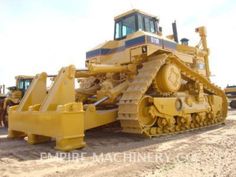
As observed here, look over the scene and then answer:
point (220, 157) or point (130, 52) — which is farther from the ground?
point (130, 52)

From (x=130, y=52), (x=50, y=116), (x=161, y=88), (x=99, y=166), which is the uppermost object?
(x=130, y=52)

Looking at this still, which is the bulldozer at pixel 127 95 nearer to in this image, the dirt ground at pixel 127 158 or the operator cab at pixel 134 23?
the operator cab at pixel 134 23

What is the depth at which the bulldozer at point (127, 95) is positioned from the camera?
19.8 ft

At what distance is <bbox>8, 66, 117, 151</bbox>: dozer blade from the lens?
5595mm

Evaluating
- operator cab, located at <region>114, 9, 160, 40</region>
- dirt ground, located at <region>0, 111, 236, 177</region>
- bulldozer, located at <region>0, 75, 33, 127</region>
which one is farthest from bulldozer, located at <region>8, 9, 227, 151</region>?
bulldozer, located at <region>0, 75, 33, 127</region>

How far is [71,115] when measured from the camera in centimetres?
570

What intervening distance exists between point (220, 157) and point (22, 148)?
3.94m

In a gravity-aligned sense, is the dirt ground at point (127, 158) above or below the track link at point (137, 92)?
below

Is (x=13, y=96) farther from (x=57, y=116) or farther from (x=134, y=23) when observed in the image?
(x=57, y=116)

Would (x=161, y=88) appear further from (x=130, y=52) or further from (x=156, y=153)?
(x=156, y=153)

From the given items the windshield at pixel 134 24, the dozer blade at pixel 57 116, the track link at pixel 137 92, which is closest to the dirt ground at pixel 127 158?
the dozer blade at pixel 57 116

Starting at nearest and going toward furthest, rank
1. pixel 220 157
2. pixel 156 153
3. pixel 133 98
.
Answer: pixel 220 157, pixel 156 153, pixel 133 98

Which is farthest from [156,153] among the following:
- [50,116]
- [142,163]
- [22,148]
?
[22,148]

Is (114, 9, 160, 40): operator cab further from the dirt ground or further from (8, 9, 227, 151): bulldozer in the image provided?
the dirt ground
